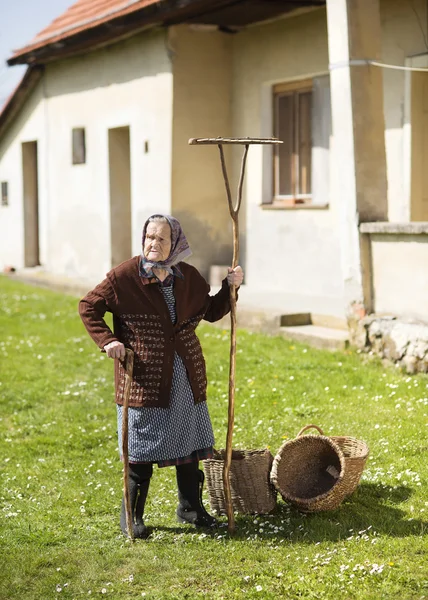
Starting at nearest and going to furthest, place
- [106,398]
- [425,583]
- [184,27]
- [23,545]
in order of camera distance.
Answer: [425,583], [23,545], [106,398], [184,27]

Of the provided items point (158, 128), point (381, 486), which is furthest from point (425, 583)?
point (158, 128)

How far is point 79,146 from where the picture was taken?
50.2 ft

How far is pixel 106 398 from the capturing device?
8195mm

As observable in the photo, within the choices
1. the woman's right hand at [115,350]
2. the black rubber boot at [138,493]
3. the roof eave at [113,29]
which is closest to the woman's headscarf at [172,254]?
the woman's right hand at [115,350]

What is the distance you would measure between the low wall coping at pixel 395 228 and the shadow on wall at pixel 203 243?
3.96m

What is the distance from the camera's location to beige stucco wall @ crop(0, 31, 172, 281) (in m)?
12.5

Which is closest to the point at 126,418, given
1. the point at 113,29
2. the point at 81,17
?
the point at 113,29

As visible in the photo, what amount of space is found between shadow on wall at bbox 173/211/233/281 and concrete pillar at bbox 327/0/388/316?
367 centimetres

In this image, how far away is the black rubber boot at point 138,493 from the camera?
16.1 feet

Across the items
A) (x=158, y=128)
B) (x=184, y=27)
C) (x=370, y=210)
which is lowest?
(x=370, y=210)

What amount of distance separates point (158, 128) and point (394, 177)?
385 cm

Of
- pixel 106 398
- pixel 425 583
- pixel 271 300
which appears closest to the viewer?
pixel 425 583

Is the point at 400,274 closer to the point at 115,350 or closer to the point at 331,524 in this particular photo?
the point at 331,524

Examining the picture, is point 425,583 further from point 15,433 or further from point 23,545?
point 15,433
